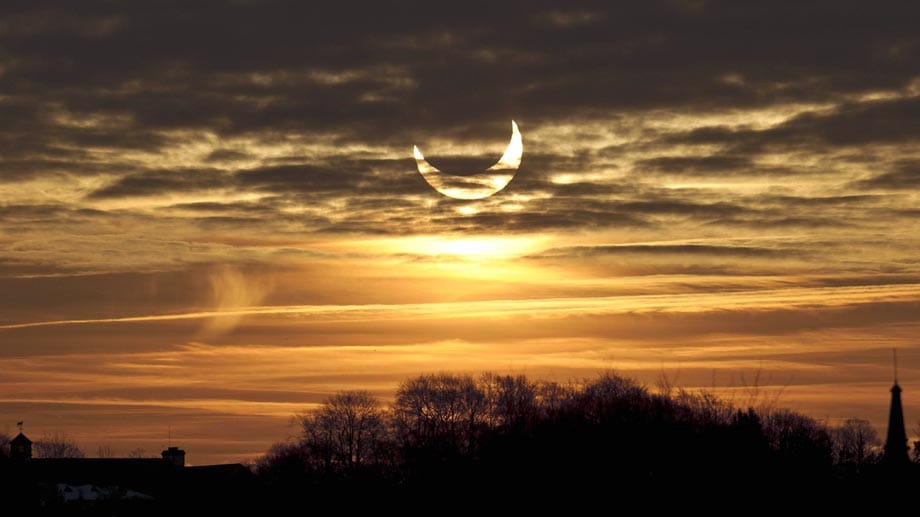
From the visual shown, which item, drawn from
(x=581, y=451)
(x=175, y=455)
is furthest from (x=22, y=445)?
(x=581, y=451)

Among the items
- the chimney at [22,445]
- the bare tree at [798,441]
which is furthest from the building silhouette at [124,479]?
the bare tree at [798,441]

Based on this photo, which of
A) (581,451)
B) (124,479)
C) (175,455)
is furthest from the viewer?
(175,455)

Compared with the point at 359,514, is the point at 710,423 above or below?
above

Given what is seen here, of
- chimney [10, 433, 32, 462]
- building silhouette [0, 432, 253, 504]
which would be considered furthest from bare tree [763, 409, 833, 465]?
chimney [10, 433, 32, 462]

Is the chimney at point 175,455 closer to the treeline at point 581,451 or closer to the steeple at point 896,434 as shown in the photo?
the treeline at point 581,451

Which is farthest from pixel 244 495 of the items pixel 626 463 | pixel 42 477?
pixel 626 463

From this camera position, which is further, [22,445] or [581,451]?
[22,445]

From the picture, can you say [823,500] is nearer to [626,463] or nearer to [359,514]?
[626,463]

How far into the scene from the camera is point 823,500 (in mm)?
86125

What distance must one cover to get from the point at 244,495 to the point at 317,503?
10.6m

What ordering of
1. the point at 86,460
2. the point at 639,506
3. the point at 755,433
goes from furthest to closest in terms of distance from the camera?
the point at 86,460
the point at 755,433
the point at 639,506

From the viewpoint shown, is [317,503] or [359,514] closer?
[359,514]

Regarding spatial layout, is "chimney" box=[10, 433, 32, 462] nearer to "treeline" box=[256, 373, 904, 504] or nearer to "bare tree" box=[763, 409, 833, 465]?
"treeline" box=[256, 373, 904, 504]

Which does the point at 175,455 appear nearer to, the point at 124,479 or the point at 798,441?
the point at 124,479
